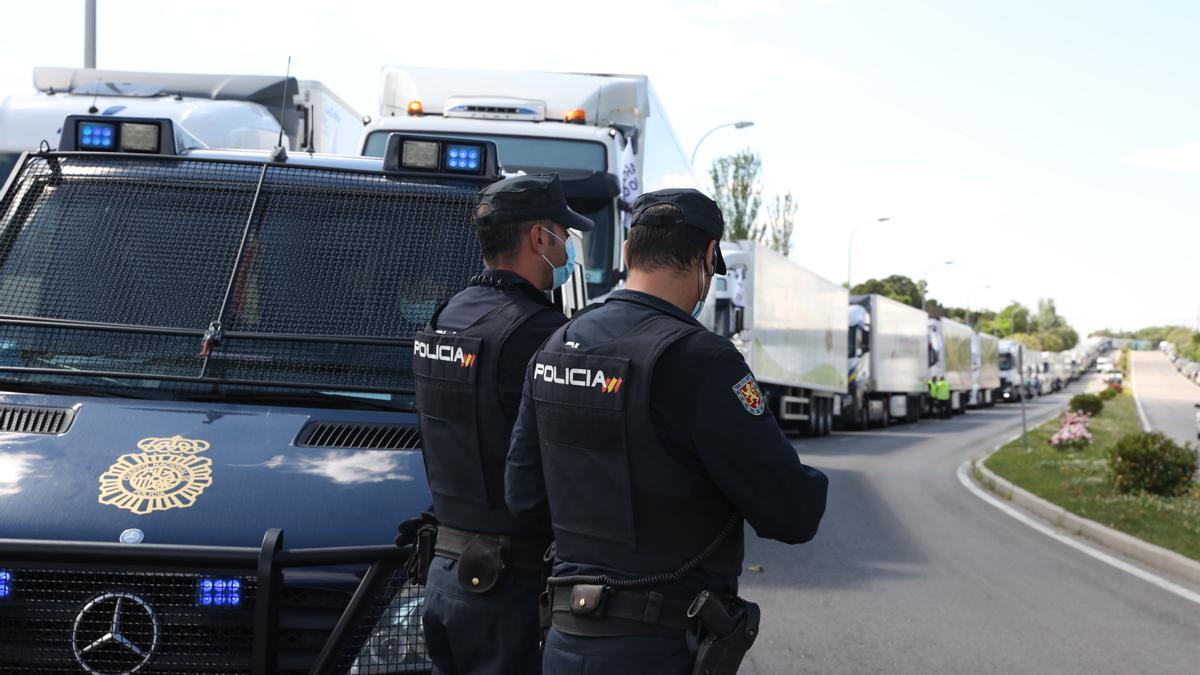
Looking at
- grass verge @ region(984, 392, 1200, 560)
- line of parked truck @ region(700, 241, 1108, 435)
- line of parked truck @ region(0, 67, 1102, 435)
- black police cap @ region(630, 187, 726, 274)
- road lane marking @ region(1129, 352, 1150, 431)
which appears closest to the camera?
black police cap @ region(630, 187, 726, 274)

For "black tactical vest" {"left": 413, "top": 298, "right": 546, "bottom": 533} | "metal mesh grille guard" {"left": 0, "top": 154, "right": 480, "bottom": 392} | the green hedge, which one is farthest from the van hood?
the green hedge

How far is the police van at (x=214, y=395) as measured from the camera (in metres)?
3.14

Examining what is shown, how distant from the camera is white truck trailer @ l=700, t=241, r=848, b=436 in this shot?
23516 mm

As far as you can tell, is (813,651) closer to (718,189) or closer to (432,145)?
(432,145)

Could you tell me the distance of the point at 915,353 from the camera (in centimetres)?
4409

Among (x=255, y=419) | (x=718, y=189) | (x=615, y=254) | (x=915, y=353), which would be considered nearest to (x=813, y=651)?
(x=615, y=254)

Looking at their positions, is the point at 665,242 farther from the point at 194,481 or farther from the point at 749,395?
the point at 194,481

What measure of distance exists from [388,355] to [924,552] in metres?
8.40

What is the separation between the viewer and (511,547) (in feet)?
10.6

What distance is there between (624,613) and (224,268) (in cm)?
233

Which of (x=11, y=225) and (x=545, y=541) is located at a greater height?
(x=11, y=225)

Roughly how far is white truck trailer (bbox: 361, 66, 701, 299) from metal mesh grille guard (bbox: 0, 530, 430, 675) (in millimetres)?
7320

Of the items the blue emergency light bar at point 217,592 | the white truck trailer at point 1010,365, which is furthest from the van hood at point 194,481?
the white truck trailer at point 1010,365

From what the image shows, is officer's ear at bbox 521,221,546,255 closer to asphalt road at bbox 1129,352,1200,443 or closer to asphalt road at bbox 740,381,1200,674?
asphalt road at bbox 740,381,1200,674
